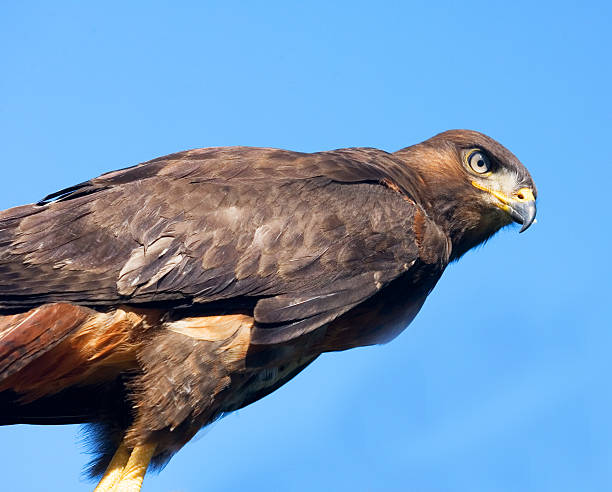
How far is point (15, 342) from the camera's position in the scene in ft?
18.0

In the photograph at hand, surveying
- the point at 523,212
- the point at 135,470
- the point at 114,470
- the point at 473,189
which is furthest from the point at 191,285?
the point at 523,212

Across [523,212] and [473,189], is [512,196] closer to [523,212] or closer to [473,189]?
[523,212]

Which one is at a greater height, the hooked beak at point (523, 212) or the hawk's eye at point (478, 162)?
the hawk's eye at point (478, 162)

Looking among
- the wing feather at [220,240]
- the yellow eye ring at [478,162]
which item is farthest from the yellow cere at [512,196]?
the wing feather at [220,240]

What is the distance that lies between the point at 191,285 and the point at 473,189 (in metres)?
2.31

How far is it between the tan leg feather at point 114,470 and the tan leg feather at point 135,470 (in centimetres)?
7

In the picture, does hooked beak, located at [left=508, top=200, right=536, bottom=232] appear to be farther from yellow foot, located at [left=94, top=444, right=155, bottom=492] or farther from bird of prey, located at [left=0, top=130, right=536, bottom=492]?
yellow foot, located at [left=94, top=444, right=155, bottom=492]

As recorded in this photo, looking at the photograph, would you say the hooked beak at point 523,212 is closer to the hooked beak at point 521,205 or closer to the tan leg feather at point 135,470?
the hooked beak at point 521,205

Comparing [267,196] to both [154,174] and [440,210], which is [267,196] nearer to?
[154,174]

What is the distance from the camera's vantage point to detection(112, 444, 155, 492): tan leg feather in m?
5.80

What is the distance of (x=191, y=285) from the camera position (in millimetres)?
5652

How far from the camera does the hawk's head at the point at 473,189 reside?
22.6 feet

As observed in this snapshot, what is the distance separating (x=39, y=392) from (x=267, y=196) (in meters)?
1.74

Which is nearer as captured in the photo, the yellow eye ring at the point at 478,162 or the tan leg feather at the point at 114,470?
the tan leg feather at the point at 114,470
